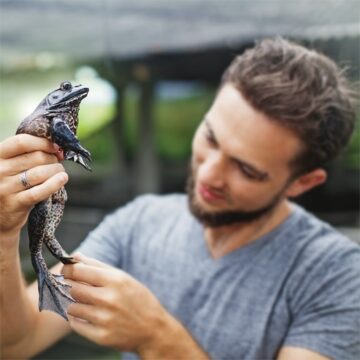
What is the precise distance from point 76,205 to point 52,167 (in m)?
2.30

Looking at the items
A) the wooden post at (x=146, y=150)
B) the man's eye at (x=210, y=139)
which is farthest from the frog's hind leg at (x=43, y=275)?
the wooden post at (x=146, y=150)

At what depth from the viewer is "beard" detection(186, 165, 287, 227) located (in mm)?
1214

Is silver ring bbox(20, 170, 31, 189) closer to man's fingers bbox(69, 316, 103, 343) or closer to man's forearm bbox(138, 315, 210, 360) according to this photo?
man's fingers bbox(69, 316, 103, 343)

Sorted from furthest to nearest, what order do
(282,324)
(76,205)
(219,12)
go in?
(76,205)
(219,12)
(282,324)

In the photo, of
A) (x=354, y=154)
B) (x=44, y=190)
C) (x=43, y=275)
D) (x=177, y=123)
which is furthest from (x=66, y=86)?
(x=177, y=123)

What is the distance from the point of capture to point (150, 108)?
10.2 feet

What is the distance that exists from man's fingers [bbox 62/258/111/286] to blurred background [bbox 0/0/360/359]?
0.03 m

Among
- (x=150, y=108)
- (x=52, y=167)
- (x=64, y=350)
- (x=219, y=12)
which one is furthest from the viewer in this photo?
Answer: (x=150, y=108)

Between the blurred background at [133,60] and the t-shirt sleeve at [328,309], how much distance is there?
0.47 meters

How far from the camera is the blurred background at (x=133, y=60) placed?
1422mm

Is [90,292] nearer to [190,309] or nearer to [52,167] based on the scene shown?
[52,167]

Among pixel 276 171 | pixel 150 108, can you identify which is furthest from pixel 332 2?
pixel 150 108

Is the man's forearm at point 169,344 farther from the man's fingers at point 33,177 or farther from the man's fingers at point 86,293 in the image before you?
the man's fingers at point 33,177

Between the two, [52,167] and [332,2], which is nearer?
[52,167]
